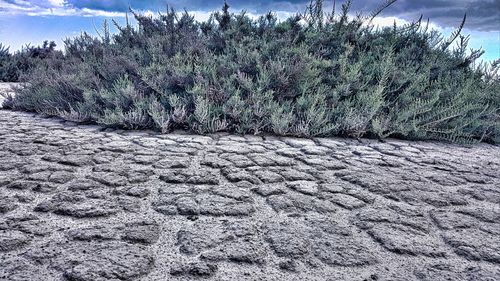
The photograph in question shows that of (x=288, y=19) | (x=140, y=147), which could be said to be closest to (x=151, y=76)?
(x=140, y=147)

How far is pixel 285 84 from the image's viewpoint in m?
6.54

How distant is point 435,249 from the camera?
2535 mm

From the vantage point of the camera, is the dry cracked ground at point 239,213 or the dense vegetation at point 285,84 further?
the dense vegetation at point 285,84

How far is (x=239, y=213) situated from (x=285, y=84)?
13.1 ft

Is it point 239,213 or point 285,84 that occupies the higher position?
point 285,84

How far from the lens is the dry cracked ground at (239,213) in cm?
222

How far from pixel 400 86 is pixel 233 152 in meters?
3.76

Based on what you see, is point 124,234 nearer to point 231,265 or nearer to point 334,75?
point 231,265

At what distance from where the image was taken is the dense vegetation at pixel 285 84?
19.2 feet

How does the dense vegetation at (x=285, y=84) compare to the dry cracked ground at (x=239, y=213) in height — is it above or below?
above

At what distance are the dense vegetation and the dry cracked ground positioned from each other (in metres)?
1.05

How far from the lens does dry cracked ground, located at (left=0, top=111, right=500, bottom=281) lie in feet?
7.29

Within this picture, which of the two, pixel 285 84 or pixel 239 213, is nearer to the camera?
pixel 239 213

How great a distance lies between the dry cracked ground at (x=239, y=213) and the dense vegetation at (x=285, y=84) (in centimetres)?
105
